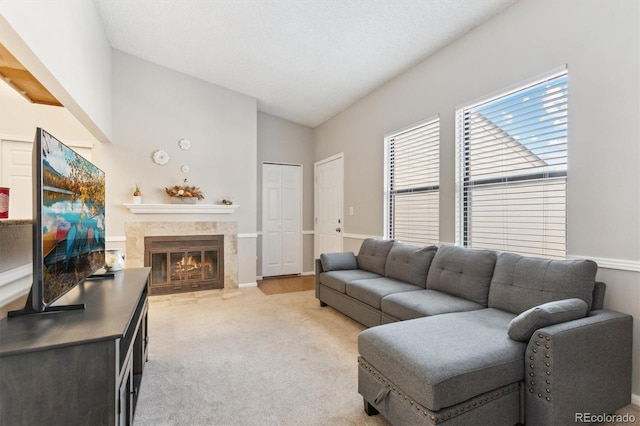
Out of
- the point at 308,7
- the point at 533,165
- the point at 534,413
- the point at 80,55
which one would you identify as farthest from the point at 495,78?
the point at 80,55

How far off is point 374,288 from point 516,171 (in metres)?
1.64

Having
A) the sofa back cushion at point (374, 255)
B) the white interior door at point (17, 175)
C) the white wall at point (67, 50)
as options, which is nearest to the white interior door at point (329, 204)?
the sofa back cushion at point (374, 255)

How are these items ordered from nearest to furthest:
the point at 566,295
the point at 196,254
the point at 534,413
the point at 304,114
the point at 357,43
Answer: the point at 534,413 < the point at 566,295 < the point at 357,43 < the point at 196,254 < the point at 304,114

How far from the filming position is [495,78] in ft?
9.38

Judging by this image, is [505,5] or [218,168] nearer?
[505,5]

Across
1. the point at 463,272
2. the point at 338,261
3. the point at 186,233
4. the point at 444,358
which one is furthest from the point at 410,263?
the point at 186,233

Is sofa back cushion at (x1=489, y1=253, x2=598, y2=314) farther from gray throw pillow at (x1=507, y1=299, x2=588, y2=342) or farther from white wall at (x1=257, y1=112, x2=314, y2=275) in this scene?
white wall at (x1=257, y1=112, x2=314, y2=275)

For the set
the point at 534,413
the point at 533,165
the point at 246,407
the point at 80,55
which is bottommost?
the point at 246,407

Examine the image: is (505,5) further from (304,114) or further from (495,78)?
(304,114)

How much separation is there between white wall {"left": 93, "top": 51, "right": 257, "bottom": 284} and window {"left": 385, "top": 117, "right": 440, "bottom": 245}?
2304 mm

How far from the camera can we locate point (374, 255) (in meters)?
3.91

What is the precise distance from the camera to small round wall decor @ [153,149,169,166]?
4.68m

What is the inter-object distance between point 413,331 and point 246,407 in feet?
3.70

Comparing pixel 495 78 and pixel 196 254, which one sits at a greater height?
pixel 495 78
